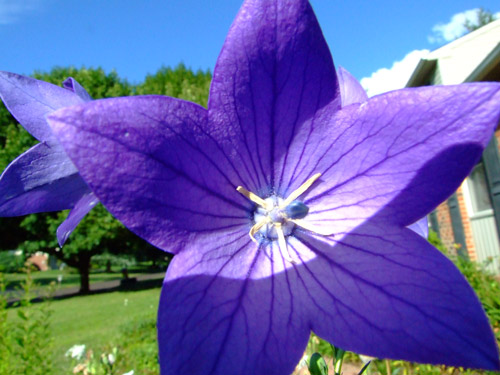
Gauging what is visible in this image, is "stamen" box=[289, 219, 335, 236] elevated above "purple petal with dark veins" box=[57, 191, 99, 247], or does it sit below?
below

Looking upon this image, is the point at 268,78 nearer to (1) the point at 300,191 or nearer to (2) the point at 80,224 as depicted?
(1) the point at 300,191

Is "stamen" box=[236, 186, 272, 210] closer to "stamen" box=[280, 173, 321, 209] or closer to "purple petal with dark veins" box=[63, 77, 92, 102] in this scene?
"stamen" box=[280, 173, 321, 209]

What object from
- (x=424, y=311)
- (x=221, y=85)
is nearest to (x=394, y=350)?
(x=424, y=311)

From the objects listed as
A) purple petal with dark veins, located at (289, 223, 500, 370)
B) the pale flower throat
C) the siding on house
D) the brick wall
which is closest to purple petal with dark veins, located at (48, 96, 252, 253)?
the pale flower throat

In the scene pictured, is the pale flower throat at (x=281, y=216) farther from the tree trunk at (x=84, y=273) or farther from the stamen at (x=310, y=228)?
the tree trunk at (x=84, y=273)

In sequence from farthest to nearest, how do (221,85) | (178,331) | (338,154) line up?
(338,154)
(221,85)
(178,331)

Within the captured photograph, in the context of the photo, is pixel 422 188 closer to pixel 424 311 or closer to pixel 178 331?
pixel 424 311

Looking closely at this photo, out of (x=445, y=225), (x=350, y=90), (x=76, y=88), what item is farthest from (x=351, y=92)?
(x=445, y=225)
